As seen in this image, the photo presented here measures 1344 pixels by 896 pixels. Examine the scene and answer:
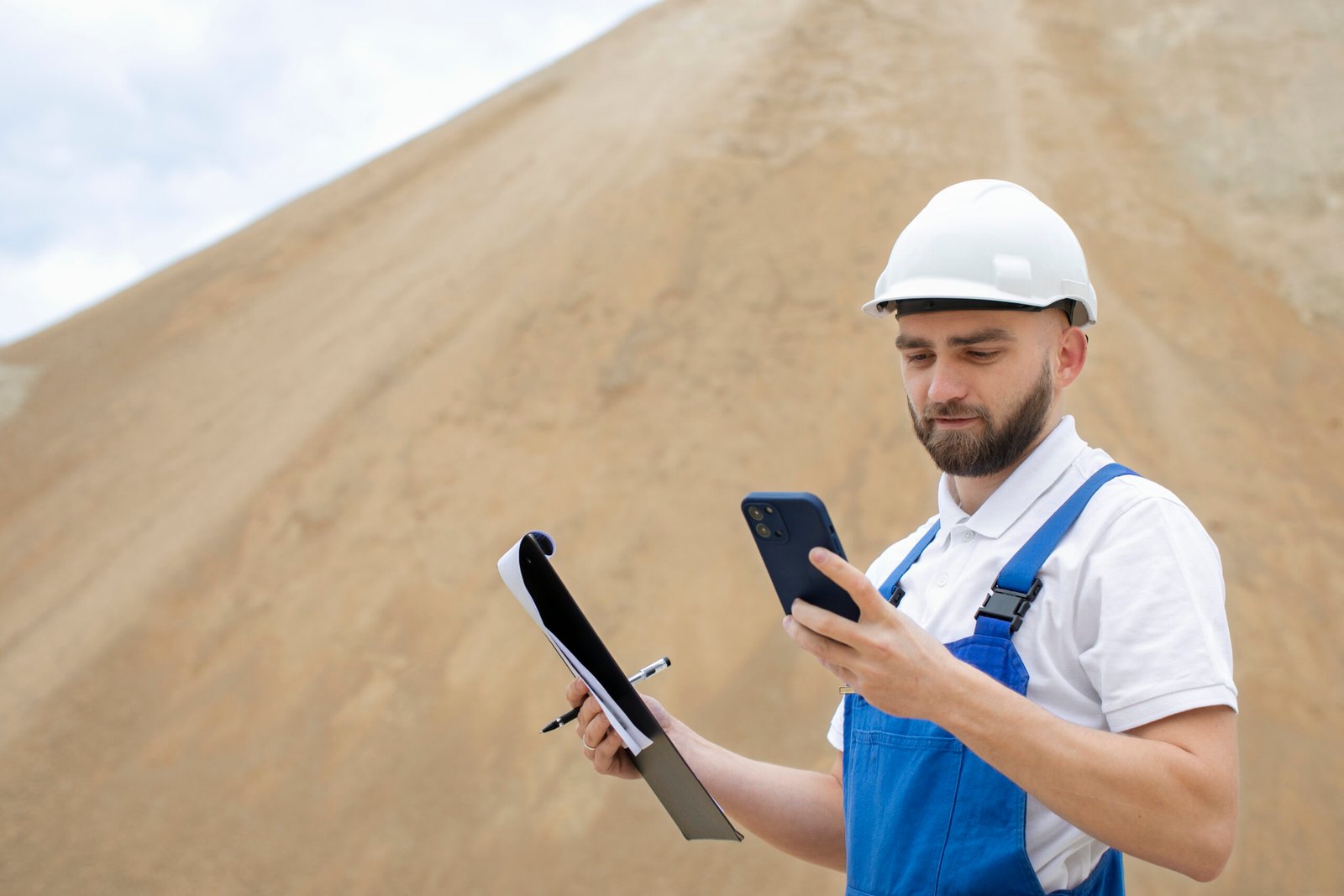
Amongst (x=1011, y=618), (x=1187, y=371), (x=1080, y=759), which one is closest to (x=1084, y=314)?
(x=1011, y=618)

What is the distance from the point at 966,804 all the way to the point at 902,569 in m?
0.51

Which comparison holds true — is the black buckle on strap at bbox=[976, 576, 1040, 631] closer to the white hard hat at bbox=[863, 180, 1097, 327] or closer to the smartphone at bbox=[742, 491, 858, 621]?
the smartphone at bbox=[742, 491, 858, 621]

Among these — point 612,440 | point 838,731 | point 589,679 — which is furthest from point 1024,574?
point 612,440

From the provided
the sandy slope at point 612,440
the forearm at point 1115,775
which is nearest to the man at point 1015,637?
the forearm at point 1115,775

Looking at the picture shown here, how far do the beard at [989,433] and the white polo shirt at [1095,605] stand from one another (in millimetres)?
33

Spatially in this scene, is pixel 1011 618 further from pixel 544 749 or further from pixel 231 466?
pixel 231 466

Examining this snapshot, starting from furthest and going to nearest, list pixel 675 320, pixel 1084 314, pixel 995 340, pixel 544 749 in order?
1. pixel 675 320
2. pixel 544 749
3. pixel 1084 314
4. pixel 995 340

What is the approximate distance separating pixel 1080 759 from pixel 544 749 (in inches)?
223

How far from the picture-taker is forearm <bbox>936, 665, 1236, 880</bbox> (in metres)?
1.27

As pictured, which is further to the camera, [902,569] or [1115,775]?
[902,569]

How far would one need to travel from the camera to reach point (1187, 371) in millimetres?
7996

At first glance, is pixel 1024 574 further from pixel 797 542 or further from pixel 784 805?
pixel 784 805

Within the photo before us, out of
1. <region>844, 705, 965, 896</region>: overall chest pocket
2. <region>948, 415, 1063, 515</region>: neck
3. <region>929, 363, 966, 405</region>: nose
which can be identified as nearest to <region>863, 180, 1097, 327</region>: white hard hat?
<region>929, 363, 966, 405</region>: nose

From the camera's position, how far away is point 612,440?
314 inches
